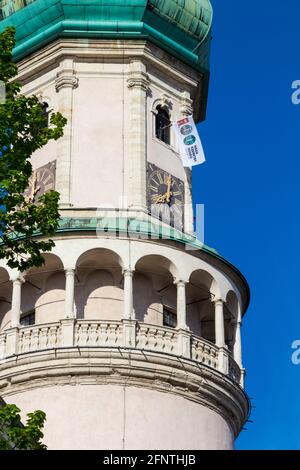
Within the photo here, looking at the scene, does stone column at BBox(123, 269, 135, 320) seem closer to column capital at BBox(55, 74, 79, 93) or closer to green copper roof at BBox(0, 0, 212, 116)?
column capital at BBox(55, 74, 79, 93)

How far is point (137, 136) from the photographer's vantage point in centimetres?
4116

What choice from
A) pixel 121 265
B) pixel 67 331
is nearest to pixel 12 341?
pixel 67 331

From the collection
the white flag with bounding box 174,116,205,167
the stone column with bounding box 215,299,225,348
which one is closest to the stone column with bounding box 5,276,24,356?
the stone column with bounding box 215,299,225,348

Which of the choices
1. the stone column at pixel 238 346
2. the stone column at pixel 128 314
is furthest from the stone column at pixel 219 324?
the stone column at pixel 128 314

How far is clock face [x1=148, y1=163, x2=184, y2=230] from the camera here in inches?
1596

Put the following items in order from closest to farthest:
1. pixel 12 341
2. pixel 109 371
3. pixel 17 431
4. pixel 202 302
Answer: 1. pixel 17 431
2. pixel 109 371
3. pixel 12 341
4. pixel 202 302

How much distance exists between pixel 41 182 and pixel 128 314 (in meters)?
4.74

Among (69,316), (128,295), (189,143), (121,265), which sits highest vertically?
(189,143)

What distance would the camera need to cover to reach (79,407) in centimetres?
3700

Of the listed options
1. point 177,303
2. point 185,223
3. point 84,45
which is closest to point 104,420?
point 177,303

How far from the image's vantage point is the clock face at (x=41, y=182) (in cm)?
4078

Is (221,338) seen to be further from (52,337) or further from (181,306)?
(52,337)

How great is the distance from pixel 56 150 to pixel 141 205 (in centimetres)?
256
